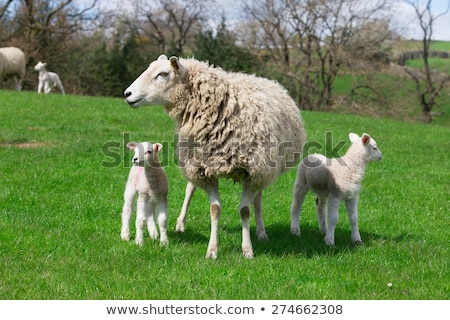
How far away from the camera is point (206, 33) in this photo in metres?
32.8

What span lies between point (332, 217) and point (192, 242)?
1569mm

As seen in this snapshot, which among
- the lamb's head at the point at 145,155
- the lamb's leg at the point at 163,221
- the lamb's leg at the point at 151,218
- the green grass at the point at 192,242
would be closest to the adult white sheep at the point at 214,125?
the lamb's head at the point at 145,155

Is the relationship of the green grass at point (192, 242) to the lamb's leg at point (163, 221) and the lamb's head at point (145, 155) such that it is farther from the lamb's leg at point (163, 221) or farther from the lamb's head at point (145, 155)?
the lamb's head at point (145, 155)

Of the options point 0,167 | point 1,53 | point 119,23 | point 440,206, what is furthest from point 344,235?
point 119,23

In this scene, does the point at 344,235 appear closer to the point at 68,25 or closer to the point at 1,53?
the point at 1,53

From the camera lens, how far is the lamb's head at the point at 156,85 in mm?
5254

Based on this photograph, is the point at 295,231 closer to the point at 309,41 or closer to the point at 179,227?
the point at 179,227

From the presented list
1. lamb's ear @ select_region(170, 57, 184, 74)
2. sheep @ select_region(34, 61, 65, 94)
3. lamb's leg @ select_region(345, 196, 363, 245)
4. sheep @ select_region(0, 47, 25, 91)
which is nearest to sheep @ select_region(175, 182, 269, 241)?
lamb's leg @ select_region(345, 196, 363, 245)

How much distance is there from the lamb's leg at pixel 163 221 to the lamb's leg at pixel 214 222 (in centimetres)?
53

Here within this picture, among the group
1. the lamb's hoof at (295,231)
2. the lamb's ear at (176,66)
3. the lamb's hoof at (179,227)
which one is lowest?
the lamb's hoof at (179,227)

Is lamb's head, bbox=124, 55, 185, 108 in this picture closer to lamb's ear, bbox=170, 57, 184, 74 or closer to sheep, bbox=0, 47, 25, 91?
lamb's ear, bbox=170, 57, 184, 74

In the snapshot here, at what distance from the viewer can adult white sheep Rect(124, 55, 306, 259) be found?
5.29 m

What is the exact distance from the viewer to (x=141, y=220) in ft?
18.5

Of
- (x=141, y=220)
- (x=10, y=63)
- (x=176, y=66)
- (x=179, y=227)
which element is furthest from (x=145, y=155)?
(x=10, y=63)
